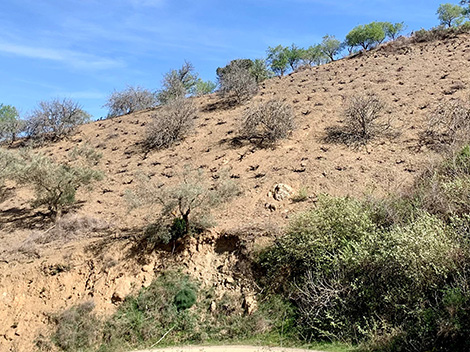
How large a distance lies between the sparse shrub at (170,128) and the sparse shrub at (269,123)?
4.69 metres

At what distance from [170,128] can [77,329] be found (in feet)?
48.1

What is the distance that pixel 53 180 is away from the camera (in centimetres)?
1803

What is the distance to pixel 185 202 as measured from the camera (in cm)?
1370

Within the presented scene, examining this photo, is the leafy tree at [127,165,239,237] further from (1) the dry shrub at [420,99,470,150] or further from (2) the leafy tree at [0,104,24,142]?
(2) the leafy tree at [0,104,24,142]

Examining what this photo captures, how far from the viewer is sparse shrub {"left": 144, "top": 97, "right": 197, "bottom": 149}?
79.5 feet

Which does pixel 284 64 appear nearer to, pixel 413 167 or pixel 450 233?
pixel 413 167

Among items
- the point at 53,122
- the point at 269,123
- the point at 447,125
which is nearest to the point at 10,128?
the point at 53,122

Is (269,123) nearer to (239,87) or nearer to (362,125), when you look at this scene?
(362,125)

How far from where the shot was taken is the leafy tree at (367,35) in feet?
132

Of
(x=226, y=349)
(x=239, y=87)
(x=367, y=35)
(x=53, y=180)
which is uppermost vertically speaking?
(x=367, y=35)

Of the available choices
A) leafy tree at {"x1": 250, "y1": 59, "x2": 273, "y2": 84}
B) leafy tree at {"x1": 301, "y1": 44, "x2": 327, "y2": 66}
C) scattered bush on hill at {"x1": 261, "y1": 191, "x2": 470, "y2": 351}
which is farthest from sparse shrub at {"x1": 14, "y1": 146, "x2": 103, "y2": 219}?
leafy tree at {"x1": 301, "y1": 44, "x2": 327, "y2": 66}

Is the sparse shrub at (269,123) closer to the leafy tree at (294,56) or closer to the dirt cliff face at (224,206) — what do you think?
the dirt cliff face at (224,206)

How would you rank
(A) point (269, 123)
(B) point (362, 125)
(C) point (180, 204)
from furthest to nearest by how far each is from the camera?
1. (A) point (269, 123)
2. (B) point (362, 125)
3. (C) point (180, 204)

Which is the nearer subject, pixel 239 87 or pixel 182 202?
pixel 182 202
